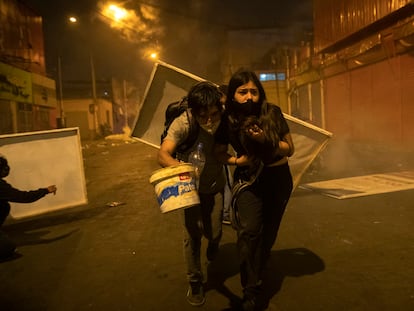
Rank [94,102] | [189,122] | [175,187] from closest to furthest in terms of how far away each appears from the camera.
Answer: [175,187]
[189,122]
[94,102]

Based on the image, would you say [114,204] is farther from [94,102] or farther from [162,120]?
[94,102]

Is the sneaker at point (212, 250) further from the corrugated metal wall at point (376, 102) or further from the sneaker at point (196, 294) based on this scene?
the corrugated metal wall at point (376, 102)

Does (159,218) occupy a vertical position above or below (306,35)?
below

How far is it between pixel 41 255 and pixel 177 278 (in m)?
1.70

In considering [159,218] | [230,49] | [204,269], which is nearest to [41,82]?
[230,49]

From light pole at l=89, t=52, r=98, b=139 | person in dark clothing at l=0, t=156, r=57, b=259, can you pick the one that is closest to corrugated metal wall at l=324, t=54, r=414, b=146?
person in dark clothing at l=0, t=156, r=57, b=259

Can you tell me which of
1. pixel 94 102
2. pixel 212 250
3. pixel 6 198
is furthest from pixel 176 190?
pixel 94 102

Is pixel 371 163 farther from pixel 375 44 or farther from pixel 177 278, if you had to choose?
pixel 177 278

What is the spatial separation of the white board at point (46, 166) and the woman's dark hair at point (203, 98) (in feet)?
11.8

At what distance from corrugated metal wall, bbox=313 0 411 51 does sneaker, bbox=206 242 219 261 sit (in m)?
9.72

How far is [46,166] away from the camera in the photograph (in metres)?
5.70

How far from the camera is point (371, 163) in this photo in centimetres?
1038

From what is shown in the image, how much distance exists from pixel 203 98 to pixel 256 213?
2.91 ft

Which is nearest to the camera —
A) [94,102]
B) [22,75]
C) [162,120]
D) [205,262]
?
[205,262]
